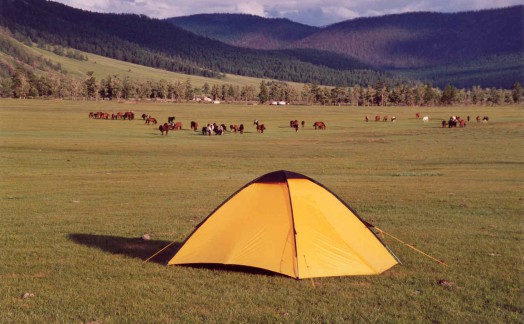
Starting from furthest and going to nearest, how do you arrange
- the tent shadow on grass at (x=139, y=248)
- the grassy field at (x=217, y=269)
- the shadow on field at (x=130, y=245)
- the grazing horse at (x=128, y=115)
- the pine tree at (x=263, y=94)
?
1. the pine tree at (x=263, y=94)
2. the grazing horse at (x=128, y=115)
3. the shadow on field at (x=130, y=245)
4. the tent shadow on grass at (x=139, y=248)
5. the grassy field at (x=217, y=269)

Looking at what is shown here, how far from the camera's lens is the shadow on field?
11398 mm

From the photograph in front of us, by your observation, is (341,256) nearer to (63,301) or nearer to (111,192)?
(63,301)

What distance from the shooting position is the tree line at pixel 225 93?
486 ft

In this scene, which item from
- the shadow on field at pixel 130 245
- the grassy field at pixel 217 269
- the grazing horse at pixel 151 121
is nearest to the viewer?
the grassy field at pixel 217 269

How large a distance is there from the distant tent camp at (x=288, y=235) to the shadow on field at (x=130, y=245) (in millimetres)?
840

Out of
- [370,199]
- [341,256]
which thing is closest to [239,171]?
[370,199]

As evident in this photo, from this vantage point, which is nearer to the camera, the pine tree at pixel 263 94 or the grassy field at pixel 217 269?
the grassy field at pixel 217 269

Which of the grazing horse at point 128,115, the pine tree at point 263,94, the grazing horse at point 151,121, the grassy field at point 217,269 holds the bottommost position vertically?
the grassy field at point 217,269

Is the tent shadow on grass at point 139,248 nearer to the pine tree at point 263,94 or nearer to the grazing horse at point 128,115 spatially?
the grazing horse at point 128,115

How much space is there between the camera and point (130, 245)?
12156mm

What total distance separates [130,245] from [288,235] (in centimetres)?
386

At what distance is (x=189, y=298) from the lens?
8.85 m

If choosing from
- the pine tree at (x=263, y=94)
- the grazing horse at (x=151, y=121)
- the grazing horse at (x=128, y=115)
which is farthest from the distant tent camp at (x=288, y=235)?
the pine tree at (x=263, y=94)

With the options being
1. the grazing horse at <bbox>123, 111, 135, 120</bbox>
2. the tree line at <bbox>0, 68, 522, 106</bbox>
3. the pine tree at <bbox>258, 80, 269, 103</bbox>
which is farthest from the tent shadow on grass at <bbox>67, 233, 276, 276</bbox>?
the pine tree at <bbox>258, 80, 269, 103</bbox>
